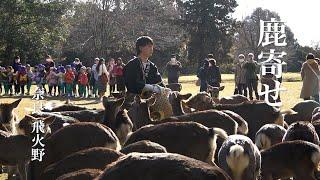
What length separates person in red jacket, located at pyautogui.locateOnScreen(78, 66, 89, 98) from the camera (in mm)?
24641

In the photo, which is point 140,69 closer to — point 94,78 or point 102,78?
point 102,78

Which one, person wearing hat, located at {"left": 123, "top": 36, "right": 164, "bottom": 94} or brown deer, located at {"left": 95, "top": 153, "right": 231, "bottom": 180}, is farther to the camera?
person wearing hat, located at {"left": 123, "top": 36, "right": 164, "bottom": 94}

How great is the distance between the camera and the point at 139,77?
8.41 meters

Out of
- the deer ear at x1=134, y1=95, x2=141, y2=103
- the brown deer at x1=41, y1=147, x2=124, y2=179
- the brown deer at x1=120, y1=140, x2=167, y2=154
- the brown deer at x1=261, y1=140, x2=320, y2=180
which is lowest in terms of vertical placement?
the brown deer at x1=261, y1=140, x2=320, y2=180

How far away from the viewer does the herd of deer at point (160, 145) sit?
391 cm

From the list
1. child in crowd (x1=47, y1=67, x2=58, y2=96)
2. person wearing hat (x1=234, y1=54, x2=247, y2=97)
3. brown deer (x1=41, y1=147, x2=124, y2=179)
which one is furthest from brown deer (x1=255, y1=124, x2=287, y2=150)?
child in crowd (x1=47, y1=67, x2=58, y2=96)

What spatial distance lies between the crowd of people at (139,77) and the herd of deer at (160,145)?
1.87 ft

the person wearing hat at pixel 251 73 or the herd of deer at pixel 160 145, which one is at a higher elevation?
the person wearing hat at pixel 251 73

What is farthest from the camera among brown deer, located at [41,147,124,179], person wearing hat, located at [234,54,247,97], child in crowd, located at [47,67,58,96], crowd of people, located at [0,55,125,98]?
child in crowd, located at [47,67,58,96]

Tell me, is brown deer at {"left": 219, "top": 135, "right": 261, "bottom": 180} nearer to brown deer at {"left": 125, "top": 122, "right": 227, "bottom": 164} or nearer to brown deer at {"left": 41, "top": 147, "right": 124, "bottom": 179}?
brown deer at {"left": 125, "top": 122, "right": 227, "bottom": 164}

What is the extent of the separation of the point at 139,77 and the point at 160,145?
197cm

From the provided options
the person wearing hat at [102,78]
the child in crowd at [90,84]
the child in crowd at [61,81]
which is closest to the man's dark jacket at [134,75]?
the person wearing hat at [102,78]

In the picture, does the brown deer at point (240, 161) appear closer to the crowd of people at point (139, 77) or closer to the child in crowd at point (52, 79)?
the crowd of people at point (139, 77)

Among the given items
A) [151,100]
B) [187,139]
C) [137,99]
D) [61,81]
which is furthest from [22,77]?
[187,139]
